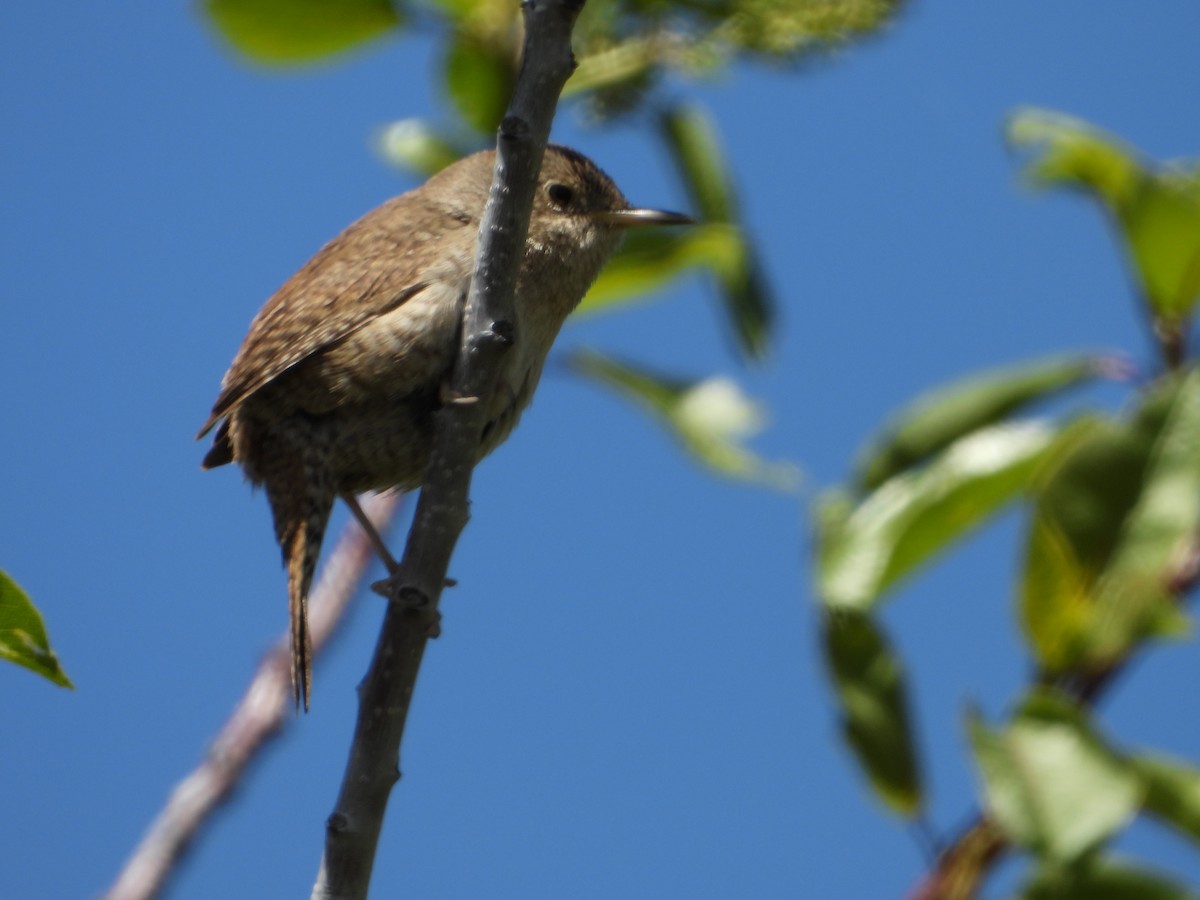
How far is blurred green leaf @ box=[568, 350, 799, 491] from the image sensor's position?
2996mm

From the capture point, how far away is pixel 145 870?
2.66 metres

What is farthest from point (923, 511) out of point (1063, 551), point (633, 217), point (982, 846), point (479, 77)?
point (633, 217)

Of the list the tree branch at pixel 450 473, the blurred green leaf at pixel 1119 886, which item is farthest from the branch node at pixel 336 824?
the blurred green leaf at pixel 1119 886

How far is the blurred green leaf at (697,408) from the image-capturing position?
300cm

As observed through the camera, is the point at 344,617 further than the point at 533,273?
No

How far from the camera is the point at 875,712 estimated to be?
1.68 meters

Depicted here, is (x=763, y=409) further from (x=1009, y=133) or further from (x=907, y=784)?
(x=907, y=784)

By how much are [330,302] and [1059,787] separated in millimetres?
2482

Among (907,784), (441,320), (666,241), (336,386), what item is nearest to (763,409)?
(666,241)

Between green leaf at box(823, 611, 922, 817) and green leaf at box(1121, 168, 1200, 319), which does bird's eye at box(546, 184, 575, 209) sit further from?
green leaf at box(823, 611, 922, 817)

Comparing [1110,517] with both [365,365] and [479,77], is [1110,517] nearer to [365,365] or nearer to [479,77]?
[365,365]

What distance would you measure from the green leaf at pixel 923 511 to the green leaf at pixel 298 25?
6.55ft

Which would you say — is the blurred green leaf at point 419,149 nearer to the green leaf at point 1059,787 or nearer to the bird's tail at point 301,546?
the bird's tail at point 301,546

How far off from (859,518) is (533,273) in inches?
81.4
